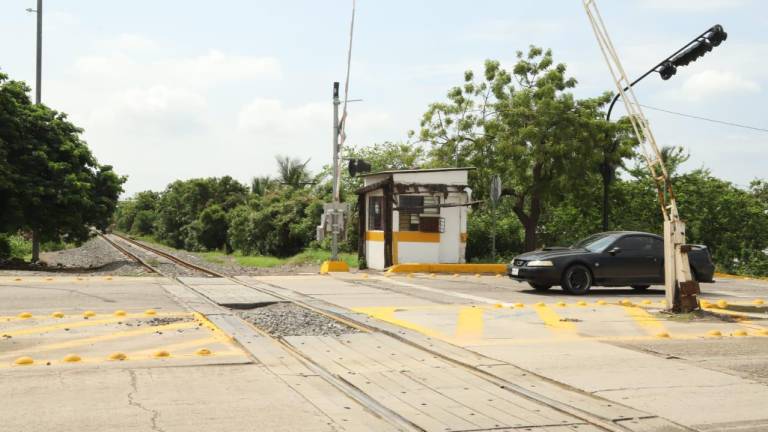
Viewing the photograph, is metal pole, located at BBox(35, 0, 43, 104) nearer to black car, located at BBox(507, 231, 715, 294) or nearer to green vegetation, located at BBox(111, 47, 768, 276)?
green vegetation, located at BBox(111, 47, 768, 276)

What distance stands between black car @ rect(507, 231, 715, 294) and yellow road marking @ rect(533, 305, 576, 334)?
9.65ft

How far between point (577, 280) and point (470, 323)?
6096 millimetres

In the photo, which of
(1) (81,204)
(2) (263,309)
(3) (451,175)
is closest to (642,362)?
(2) (263,309)

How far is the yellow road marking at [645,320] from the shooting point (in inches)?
427

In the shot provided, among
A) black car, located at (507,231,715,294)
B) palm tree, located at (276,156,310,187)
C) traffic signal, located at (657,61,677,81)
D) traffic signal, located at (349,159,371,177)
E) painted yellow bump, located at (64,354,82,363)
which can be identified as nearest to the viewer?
painted yellow bump, located at (64,354,82,363)

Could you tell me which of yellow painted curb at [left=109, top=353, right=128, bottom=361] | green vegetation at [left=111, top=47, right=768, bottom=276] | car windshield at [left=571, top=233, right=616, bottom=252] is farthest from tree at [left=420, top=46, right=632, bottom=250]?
yellow painted curb at [left=109, top=353, right=128, bottom=361]

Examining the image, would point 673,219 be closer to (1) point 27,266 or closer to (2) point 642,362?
(2) point 642,362

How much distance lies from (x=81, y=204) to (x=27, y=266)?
257cm

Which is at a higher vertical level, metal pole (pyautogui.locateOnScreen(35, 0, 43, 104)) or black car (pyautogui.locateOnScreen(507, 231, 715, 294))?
metal pole (pyautogui.locateOnScreen(35, 0, 43, 104))

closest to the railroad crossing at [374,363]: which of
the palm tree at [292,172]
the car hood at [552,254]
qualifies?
the car hood at [552,254]

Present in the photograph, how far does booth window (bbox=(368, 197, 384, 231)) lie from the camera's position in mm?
23734

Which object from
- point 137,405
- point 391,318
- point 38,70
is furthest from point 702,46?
point 38,70

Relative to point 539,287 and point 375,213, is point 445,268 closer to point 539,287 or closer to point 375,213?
point 375,213

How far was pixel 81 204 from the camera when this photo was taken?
25.5 metres
